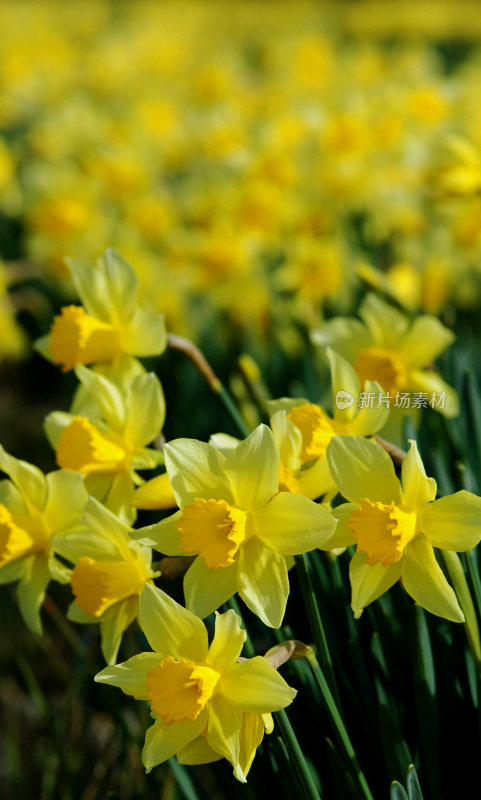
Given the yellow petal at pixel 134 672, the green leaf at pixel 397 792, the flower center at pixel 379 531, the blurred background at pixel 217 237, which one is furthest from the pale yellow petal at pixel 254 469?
the blurred background at pixel 217 237

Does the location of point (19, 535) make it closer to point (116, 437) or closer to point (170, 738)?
point (116, 437)

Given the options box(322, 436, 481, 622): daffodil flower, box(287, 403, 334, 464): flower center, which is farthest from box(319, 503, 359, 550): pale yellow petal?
box(287, 403, 334, 464): flower center

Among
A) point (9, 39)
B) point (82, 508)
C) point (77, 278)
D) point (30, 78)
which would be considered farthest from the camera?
point (9, 39)

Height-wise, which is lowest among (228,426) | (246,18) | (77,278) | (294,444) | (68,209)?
(246,18)

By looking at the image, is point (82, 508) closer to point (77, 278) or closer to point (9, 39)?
point (77, 278)

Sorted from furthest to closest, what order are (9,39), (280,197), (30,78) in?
(9,39) < (30,78) < (280,197)

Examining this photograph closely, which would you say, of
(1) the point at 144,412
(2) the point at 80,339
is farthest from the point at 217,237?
(1) the point at 144,412

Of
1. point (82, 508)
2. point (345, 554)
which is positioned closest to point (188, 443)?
point (82, 508)
